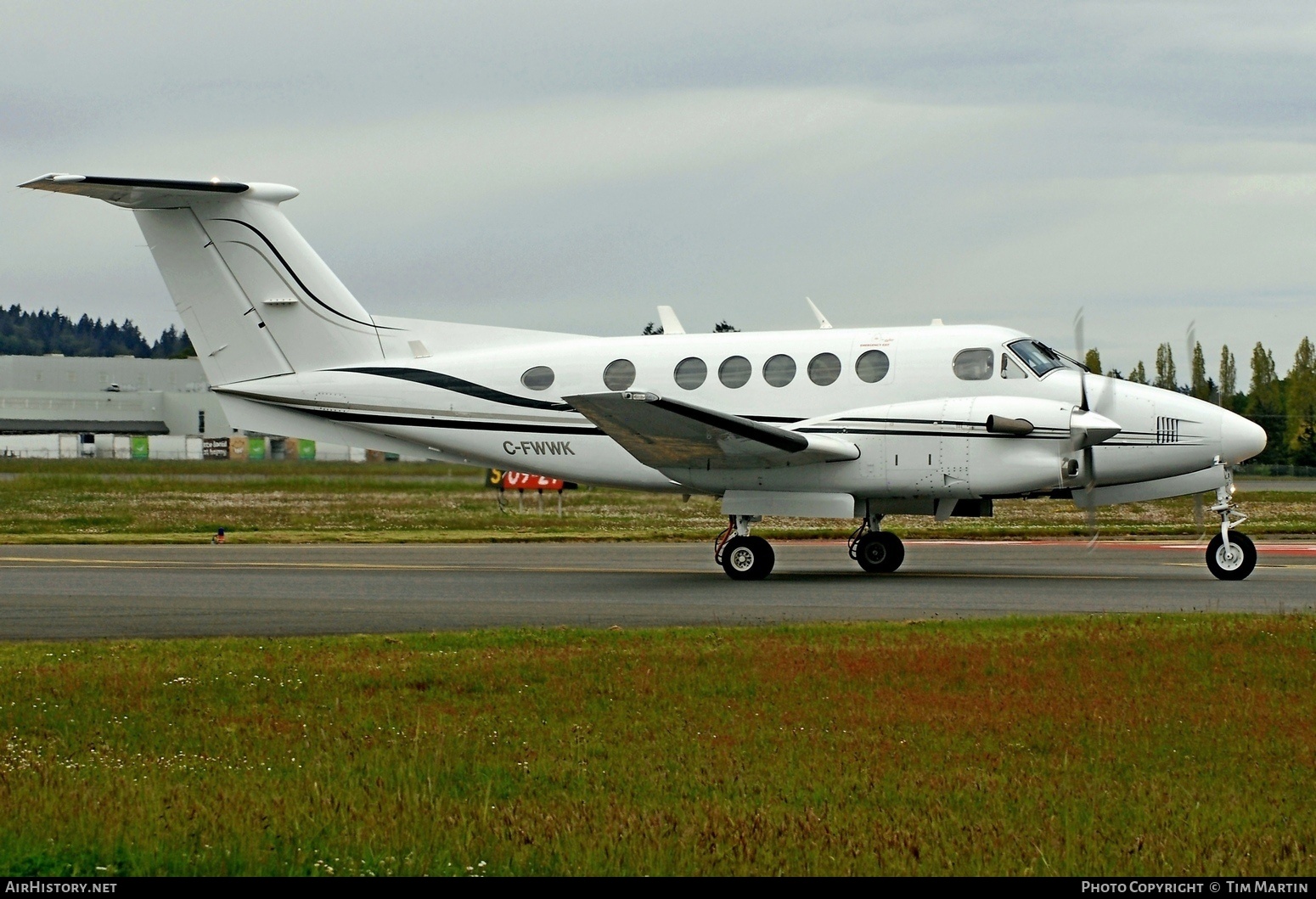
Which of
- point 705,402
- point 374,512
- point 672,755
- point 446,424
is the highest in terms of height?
point 705,402

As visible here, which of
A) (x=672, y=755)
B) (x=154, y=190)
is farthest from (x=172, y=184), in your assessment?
(x=672, y=755)

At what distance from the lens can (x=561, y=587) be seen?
60.6 ft

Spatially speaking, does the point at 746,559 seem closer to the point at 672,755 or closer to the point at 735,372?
the point at 735,372

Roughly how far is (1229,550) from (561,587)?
30.9 feet

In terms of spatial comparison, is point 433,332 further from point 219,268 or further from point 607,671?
point 607,671

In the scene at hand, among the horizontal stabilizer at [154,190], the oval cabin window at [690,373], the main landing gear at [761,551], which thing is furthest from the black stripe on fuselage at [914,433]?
the horizontal stabilizer at [154,190]

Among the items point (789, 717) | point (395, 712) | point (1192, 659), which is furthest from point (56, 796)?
point (1192, 659)

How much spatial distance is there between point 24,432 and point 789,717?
88.3 metres

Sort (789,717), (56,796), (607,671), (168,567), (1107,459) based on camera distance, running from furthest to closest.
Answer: (168,567) → (1107,459) → (607,671) → (789,717) → (56,796)

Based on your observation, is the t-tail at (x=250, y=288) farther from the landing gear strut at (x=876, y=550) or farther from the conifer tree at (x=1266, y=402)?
the conifer tree at (x=1266, y=402)

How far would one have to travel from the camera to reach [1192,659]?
10.7 metres

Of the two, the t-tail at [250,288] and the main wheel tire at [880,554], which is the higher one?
the t-tail at [250,288]

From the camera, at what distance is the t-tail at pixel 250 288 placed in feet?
71.3

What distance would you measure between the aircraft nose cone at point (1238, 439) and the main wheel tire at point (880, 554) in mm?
4959
